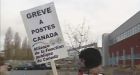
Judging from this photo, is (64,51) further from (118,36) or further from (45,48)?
(118,36)

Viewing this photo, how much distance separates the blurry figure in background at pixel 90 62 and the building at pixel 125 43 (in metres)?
53.8

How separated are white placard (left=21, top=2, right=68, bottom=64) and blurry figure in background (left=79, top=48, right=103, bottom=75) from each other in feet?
5.62

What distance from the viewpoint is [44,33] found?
704 cm

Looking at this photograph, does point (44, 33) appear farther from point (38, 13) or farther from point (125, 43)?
point (125, 43)

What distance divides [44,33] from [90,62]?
6.30 feet

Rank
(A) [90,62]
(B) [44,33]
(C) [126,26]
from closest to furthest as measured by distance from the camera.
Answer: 1. (A) [90,62]
2. (B) [44,33]
3. (C) [126,26]

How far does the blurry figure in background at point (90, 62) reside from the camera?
5234mm

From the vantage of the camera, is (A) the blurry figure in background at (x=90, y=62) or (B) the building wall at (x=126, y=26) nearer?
(A) the blurry figure in background at (x=90, y=62)

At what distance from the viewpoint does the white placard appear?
6.99 m

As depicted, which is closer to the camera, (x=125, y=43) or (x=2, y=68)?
(x=2, y=68)

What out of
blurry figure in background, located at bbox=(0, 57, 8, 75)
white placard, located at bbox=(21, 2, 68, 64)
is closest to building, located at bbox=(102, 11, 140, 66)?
white placard, located at bbox=(21, 2, 68, 64)

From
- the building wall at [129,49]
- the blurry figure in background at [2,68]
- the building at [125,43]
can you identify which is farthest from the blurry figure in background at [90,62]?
the building wall at [129,49]

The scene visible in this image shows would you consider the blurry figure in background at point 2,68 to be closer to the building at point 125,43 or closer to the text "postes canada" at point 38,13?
the text "postes canada" at point 38,13

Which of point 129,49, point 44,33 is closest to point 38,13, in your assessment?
point 44,33
